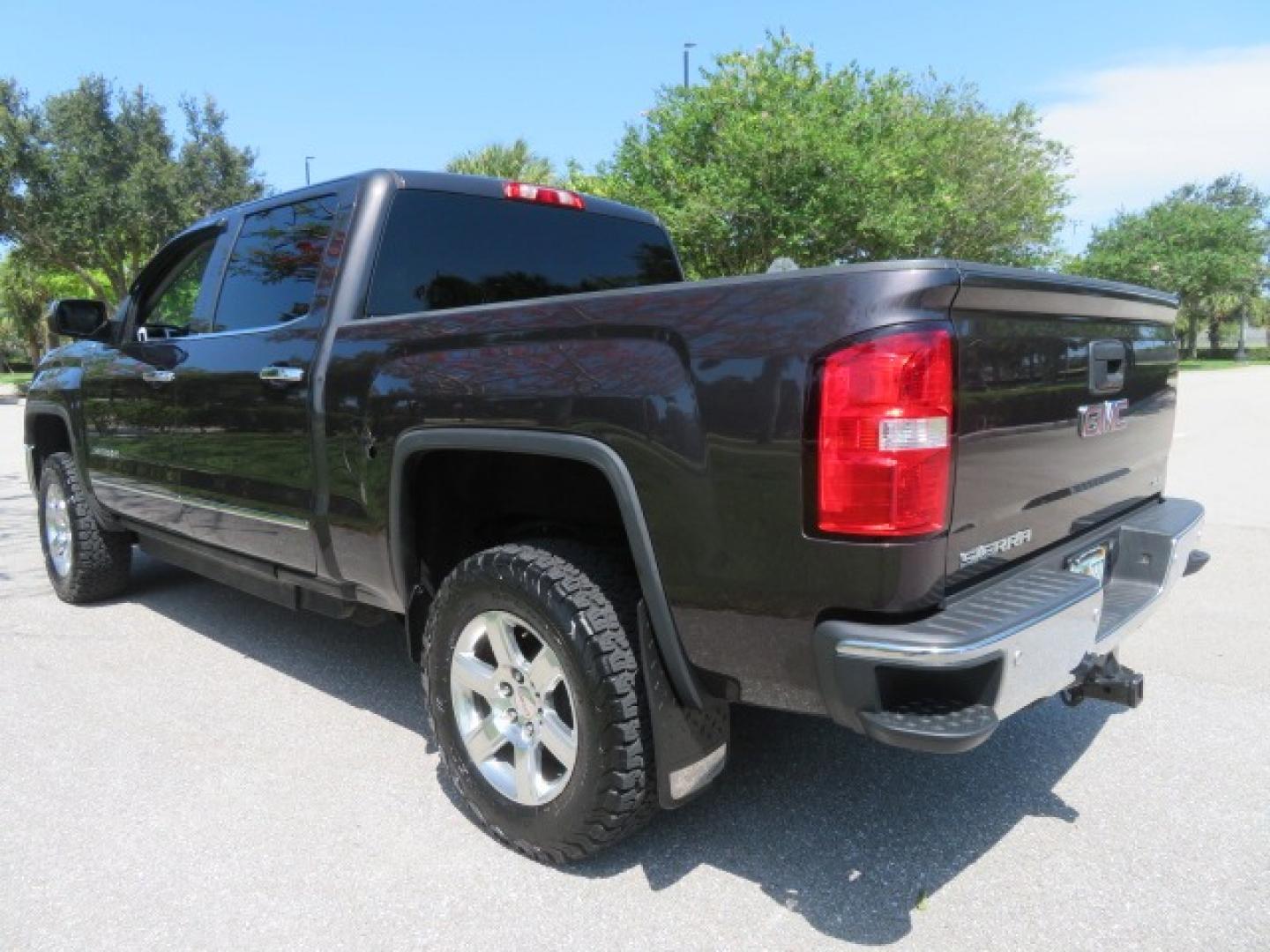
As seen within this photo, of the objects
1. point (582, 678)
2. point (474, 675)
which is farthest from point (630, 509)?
point (474, 675)

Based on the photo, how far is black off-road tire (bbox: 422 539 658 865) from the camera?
2395mm

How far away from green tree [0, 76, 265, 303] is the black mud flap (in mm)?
26836

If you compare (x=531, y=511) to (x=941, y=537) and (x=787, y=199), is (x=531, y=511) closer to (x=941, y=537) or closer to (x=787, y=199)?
(x=941, y=537)

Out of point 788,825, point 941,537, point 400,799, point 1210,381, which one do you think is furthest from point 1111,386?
point 1210,381

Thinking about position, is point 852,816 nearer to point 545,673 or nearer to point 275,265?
point 545,673

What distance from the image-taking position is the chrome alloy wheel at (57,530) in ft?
17.4

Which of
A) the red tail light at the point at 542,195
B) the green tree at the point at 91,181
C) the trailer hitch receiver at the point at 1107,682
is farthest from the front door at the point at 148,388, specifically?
the green tree at the point at 91,181

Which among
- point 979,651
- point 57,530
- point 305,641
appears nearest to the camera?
point 979,651

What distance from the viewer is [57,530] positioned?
5484mm

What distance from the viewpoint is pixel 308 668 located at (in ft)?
14.0

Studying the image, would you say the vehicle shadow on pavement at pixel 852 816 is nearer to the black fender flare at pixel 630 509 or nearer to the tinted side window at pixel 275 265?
the black fender flare at pixel 630 509

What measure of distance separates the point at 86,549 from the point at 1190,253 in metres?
57.7

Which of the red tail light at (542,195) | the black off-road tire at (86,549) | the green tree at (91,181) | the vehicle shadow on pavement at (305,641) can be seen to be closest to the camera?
the red tail light at (542,195)

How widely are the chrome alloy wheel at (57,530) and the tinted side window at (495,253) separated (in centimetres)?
317
